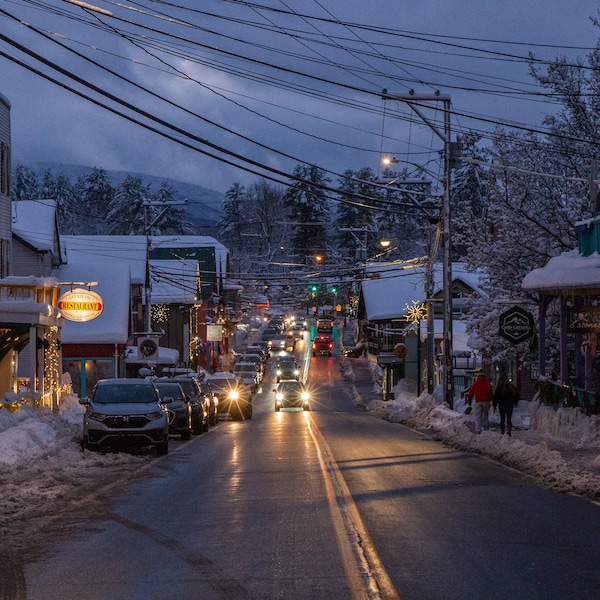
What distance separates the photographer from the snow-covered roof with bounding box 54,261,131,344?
171ft

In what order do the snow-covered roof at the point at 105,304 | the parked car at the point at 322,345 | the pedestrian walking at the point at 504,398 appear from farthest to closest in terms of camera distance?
the parked car at the point at 322,345 → the snow-covered roof at the point at 105,304 → the pedestrian walking at the point at 504,398

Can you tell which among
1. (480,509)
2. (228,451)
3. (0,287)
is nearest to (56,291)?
(0,287)

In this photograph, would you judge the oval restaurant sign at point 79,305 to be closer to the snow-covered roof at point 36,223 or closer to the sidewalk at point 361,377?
the snow-covered roof at point 36,223

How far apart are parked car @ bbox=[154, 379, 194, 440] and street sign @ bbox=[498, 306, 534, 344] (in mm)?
9207

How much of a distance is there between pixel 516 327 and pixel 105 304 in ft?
99.3

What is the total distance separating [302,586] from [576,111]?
29149 mm

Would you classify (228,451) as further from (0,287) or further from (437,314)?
(437,314)

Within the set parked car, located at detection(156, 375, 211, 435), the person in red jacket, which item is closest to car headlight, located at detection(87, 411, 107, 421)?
parked car, located at detection(156, 375, 211, 435)

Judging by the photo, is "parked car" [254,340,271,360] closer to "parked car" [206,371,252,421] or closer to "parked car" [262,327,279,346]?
"parked car" [262,327,279,346]

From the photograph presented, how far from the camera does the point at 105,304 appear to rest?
175 ft

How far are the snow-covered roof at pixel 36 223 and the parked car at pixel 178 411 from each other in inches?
826

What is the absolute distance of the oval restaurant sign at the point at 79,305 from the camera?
1465 inches

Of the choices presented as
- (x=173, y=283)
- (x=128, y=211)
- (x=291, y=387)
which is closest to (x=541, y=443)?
(x=291, y=387)

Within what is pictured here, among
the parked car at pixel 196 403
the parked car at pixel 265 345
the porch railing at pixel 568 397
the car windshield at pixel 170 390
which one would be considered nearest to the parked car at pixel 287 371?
the parked car at pixel 265 345
